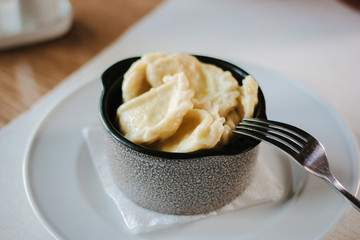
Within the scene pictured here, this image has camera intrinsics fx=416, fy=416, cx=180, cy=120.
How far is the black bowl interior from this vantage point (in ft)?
2.63

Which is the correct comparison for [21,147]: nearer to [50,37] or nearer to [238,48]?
[50,37]

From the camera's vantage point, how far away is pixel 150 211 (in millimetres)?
918

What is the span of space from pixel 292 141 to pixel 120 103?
416 mm

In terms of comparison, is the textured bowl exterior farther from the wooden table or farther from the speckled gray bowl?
the wooden table

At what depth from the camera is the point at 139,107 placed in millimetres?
923

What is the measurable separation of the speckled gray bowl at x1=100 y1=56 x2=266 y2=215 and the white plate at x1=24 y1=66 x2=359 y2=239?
0.16 ft

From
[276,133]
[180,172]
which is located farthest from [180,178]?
[276,133]

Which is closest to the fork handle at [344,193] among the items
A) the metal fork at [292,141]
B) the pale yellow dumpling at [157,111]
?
the metal fork at [292,141]

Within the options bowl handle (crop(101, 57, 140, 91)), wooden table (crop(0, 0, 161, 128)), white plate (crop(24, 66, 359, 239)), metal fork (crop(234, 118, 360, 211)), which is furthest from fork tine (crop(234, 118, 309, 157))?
wooden table (crop(0, 0, 161, 128))

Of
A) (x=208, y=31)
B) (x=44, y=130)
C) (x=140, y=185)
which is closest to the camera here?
(x=140, y=185)

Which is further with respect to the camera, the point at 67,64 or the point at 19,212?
the point at 67,64

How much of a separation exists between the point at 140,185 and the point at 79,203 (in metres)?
0.14

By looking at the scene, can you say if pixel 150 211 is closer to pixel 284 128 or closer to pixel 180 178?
pixel 180 178

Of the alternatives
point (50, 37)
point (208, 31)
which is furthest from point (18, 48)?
point (208, 31)
